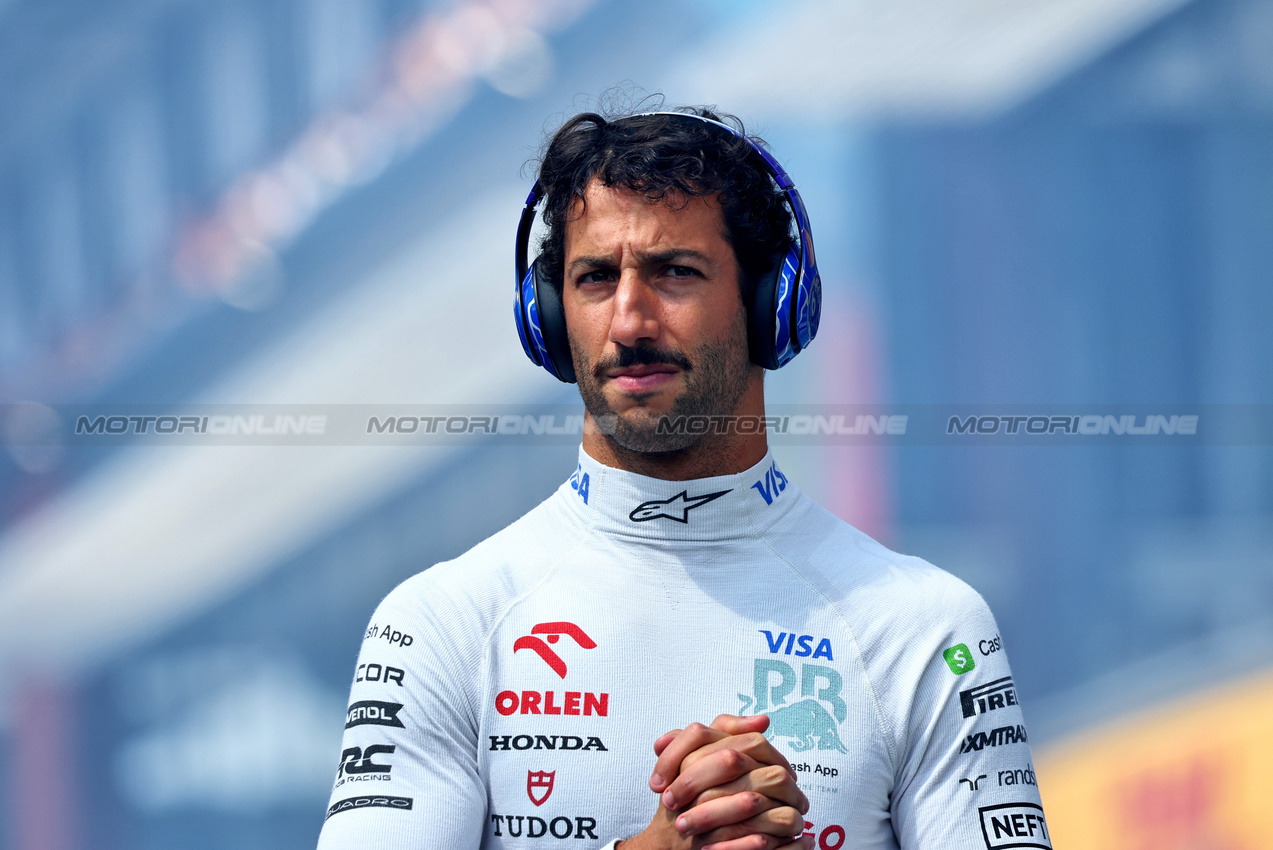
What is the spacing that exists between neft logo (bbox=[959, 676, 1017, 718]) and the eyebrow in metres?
0.79

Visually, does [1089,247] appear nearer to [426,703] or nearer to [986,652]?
[986,652]

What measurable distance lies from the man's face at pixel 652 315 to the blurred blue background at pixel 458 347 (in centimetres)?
99

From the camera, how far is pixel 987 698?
163 centimetres

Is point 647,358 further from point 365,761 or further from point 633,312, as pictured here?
point 365,761

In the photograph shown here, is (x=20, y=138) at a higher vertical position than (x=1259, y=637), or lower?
higher

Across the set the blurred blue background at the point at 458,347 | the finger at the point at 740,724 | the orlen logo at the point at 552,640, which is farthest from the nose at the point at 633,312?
the blurred blue background at the point at 458,347

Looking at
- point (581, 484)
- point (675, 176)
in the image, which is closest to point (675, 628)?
point (581, 484)

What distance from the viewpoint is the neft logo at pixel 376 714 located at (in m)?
1.58

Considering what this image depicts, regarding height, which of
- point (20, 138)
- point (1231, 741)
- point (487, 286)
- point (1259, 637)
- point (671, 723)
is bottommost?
point (671, 723)

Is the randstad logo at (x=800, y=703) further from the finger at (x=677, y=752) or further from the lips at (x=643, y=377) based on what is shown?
the lips at (x=643, y=377)

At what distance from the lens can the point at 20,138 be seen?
2.89 m

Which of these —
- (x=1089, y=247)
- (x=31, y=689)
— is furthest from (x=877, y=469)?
(x=31, y=689)

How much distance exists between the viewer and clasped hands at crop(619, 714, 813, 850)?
4.61 feet

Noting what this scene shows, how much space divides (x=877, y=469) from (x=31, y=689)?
7.38 ft
